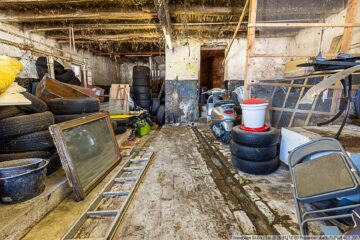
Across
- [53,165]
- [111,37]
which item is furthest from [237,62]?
[53,165]

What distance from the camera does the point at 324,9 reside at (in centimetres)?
342

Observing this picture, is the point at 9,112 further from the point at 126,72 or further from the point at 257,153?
the point at 126,72

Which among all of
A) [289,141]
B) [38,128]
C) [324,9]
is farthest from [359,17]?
[38,128]

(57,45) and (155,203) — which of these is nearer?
(155,203)

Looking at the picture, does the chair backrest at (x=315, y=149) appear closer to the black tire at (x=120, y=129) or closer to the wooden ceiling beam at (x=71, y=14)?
the black tire at (x=120, y=129)

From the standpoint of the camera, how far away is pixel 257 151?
202 centimetres

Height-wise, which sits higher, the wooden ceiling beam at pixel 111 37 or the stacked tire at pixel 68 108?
the wooden ceiling beam at pixel 111 37

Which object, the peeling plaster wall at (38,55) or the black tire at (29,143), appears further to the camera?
the peeling plaster wall at (38,55)

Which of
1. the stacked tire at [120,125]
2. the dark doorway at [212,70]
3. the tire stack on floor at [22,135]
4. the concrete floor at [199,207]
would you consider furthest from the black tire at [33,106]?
the dark doorway at [212,70]

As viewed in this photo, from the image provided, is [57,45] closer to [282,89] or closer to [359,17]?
[282,89]

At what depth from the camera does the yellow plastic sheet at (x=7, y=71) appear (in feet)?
5.05

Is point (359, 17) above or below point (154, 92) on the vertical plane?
above

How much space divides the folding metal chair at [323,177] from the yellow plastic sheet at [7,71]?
250 centimetres

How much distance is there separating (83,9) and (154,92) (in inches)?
199
